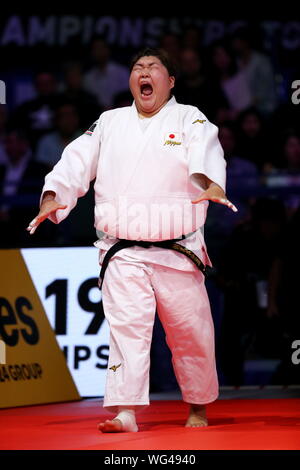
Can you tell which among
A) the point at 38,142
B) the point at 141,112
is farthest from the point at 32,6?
the point at 141,112

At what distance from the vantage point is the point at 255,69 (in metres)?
9.09

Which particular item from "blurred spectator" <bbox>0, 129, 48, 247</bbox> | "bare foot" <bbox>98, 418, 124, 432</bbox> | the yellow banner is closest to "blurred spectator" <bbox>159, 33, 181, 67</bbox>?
"blurred spectator" <bbox>0, 129, 48, 247</bbox>

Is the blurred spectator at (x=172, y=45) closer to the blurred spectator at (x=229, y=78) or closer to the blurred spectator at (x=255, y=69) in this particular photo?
the blurred spectator at (x=229, y=78)

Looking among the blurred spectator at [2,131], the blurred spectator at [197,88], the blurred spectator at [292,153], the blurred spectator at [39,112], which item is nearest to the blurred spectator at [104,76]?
the blurred spectator at [39,112]

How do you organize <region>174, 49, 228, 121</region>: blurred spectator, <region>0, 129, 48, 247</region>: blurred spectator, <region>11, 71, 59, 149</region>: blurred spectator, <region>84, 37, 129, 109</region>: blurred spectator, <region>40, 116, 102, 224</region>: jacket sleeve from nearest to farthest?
1. <region>40, 116, 102, 224</region>: jacket sleeve
2. <region>0, 129, 48, 247</region>: blurred spectator
3. <region>174, 49, 228, 121</region>: blurred spectator
4. <region>11, 71, 59, 149</region>: blurred spectator
5. <region>84, 37, 129, 109</region>: blurred spectator

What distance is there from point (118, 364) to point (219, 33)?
226 inches

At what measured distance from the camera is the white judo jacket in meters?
4.30

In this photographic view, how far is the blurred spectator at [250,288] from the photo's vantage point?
6.29 metres

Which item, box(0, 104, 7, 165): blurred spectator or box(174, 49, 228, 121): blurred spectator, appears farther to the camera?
box(0, 104, 7, 165): blurred spectator

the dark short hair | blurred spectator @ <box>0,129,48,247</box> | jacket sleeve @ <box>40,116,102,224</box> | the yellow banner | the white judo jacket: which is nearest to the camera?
the white judo jacket

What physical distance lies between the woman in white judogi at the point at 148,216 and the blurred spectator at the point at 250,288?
1.80m

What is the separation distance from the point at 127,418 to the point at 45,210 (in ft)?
3.57

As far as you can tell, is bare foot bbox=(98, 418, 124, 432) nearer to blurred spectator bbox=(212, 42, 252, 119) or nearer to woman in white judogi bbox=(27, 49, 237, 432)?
woman in white judogi bbox=(27, 49, 237, 432)

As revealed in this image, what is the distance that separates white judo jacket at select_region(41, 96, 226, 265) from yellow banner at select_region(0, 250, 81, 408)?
1.56 meters
